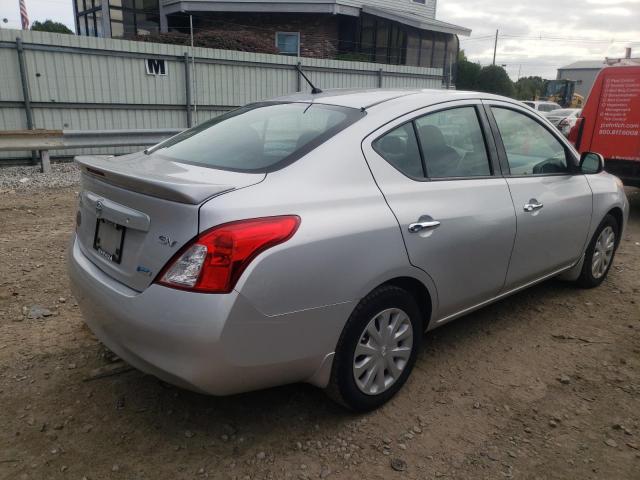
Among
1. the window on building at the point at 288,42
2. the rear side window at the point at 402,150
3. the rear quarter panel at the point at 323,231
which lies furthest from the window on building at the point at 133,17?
the rear quarter panel at the point at 323,231

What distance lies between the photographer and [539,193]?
358cm

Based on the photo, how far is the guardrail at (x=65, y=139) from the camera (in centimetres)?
831

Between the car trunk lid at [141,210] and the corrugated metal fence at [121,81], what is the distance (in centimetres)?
771

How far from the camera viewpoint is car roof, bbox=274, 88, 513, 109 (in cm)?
298

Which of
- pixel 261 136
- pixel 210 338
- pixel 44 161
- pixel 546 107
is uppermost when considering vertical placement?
pixel 261 136

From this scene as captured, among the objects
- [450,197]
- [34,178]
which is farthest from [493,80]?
[450,197]

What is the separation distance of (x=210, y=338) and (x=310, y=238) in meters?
0.57

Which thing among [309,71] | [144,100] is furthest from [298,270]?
[309,71]

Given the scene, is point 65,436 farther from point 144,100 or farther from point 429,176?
point 144,100

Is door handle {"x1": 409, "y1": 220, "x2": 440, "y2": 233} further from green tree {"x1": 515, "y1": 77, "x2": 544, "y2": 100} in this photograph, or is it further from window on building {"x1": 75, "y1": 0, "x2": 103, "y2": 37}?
green tree {"x1": 515, "y1": 77, "x2": 544, "y2": 100}

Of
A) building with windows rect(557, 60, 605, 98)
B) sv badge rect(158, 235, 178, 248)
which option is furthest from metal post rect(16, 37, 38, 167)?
building with windows rect(557, 60, 605, 98)

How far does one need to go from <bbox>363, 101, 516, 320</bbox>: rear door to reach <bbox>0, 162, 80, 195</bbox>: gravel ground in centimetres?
657

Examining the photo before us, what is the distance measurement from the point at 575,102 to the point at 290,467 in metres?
43.1

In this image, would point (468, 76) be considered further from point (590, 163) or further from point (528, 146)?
point (528, 146)
